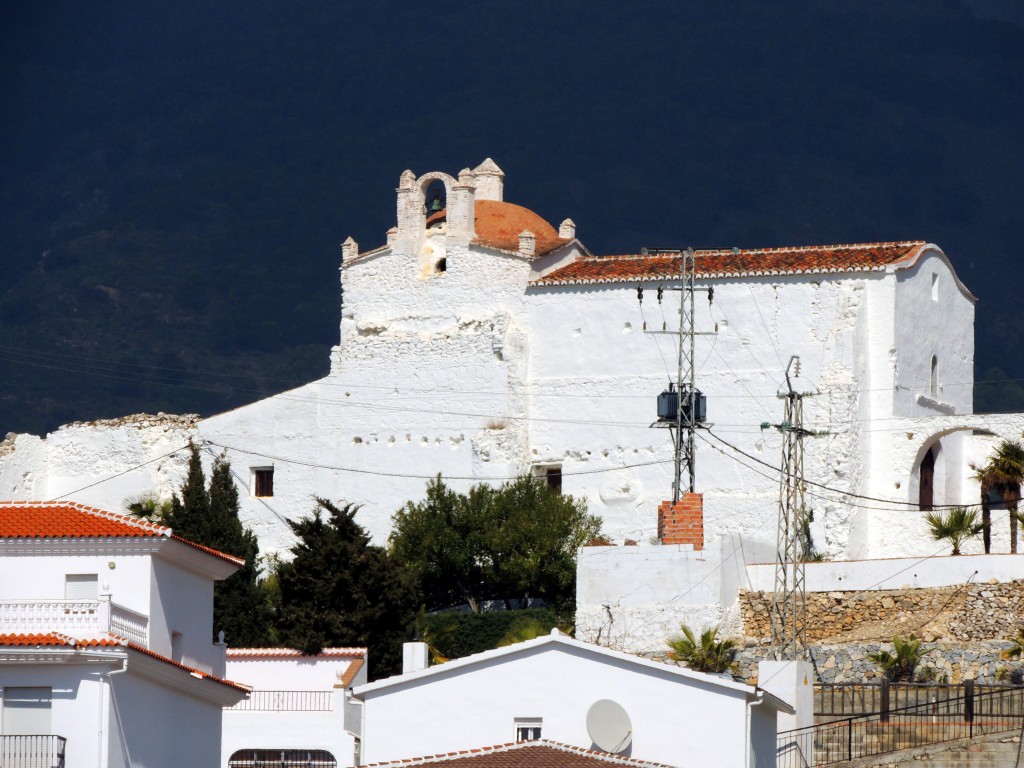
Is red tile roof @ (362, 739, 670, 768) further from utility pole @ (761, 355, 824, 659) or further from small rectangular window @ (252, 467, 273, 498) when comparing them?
small rectangular window @ (252, 467, 273, 498)

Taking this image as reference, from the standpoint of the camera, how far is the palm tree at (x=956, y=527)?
52344mm

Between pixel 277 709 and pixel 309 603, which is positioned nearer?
pixel 277 709

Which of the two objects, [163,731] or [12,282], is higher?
[12,282]

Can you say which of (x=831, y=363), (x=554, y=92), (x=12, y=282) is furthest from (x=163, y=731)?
(x=554, y=92)

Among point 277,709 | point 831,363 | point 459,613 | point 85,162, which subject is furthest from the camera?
point 85,162

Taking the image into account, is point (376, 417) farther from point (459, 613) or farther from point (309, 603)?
point (309, 603)

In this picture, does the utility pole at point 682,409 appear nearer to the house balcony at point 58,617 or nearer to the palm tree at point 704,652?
the palm tree at point 704,652

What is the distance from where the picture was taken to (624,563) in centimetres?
5106

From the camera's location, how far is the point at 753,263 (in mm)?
59125

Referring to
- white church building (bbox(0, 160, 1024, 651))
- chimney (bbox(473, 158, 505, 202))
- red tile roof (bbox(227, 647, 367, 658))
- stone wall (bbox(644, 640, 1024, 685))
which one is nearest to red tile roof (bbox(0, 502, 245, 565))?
red tile roof (bbox(227, 647, 367, 658))

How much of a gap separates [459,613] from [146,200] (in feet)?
Answer: 423

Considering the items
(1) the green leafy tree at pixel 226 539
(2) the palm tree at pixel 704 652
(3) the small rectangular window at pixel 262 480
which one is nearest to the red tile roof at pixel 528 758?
(2) the palm tree at pixel 704 652

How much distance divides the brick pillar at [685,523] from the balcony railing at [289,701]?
38.2 ft

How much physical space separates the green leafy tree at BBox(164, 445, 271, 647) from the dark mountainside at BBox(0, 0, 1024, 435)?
87.6 m
